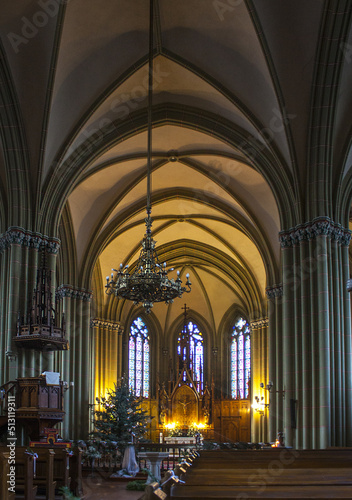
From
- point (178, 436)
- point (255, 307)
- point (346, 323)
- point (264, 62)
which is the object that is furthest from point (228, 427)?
point (264, 62)

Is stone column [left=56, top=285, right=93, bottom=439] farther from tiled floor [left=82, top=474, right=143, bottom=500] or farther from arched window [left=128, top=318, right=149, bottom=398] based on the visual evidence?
arched window [left=128, top=318, right=149, bottom=398]

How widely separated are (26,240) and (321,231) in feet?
26.9

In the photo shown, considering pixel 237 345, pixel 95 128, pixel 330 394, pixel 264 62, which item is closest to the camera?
pixel 330 394

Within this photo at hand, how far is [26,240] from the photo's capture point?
18.5 meters

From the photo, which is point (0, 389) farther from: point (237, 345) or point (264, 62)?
point (237, 345)

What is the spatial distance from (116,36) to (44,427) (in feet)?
34.3

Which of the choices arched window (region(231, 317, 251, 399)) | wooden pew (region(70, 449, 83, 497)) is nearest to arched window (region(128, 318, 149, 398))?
arched window (region(231, 317, 251, 399))

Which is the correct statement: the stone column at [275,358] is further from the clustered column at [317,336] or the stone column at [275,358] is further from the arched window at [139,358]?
the arched window at [139,358]

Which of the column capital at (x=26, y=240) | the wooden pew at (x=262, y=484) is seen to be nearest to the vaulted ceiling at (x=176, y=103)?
the column capital at (x=26, y=240)

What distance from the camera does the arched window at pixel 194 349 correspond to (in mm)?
36312

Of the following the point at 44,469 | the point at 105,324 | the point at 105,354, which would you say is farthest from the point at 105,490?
the point at 105,324

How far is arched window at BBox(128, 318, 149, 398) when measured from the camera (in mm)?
35594

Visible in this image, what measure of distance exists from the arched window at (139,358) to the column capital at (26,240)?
1754 centimetres

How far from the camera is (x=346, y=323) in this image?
1678 centimetres
